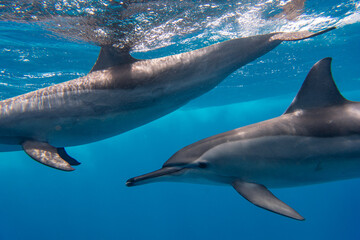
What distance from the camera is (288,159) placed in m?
3.10

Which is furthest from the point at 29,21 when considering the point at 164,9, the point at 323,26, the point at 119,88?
the point at 323,26

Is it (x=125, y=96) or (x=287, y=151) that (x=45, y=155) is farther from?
(x=287, y=151)

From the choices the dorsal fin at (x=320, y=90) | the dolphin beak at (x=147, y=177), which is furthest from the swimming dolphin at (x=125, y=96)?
the dolphin beak at (x=147, y=177)

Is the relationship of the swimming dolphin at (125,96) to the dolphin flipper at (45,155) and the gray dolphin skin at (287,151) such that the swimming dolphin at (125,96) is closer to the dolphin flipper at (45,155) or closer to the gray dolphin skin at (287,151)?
the dolphin flipper at (45,155)

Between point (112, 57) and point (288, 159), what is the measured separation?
141 inches

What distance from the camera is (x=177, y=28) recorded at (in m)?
9.05

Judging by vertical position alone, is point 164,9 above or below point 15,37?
below

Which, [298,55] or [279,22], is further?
[298,55]

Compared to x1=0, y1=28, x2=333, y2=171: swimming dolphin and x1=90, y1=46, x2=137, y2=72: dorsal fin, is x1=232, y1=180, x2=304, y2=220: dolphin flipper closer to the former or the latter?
x1=0, y1=28, x2=333, y2=171: swimming dolphin

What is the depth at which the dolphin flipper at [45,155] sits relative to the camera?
3.48 m

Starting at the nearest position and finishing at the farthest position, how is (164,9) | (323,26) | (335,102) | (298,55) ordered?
(335,102) < (164,9) < (323,26) < (298,55)

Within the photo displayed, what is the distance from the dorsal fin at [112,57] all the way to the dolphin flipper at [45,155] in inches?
69.6

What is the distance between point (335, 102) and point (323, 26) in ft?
30.8

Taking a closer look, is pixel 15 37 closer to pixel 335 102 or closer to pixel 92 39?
pixel 92 39
